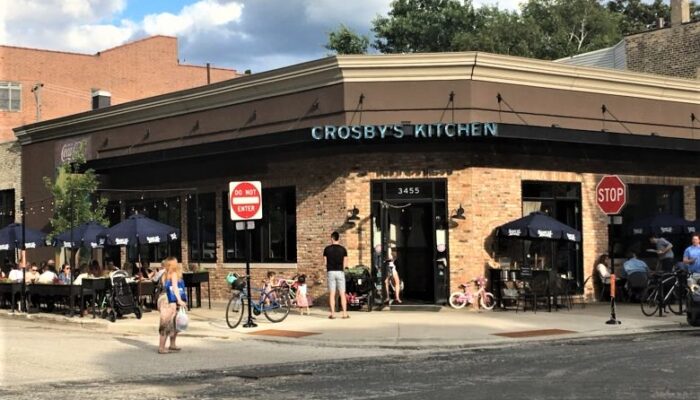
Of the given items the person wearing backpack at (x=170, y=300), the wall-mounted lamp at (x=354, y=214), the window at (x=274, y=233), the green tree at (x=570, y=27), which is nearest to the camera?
the person wearing backpack at (x=170, y=300)

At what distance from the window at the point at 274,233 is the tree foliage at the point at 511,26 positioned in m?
29.0

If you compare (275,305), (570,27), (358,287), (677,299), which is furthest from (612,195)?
(570,27)

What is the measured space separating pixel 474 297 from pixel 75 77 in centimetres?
3377

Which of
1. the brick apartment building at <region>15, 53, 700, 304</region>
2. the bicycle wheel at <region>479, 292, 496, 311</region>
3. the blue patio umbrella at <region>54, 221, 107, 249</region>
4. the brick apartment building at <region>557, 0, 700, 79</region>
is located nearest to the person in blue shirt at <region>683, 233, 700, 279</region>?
the brick apartment building at <region>15, 53, 700, 304</region>

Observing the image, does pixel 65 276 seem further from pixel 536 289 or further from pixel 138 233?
pixel 536 289

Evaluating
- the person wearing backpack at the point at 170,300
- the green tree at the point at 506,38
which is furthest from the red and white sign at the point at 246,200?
the green tree at the point at 506,38

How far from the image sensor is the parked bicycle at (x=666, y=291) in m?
16.5

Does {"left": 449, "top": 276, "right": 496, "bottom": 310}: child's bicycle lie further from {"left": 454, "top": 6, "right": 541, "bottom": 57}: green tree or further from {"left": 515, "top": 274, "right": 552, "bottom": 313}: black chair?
{"left": 454, "top": 6, "right": 541, "bottom": 57}: green tree

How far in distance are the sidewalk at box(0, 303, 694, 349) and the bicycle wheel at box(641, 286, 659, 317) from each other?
250 millimetres

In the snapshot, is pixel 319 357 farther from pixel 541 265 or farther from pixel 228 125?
pixel 228 125

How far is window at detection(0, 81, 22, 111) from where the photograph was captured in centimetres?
4203

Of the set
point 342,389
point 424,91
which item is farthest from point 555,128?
point 342,389

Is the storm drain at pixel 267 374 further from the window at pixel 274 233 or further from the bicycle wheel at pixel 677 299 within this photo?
the bicycle wheel at pixel 677 299

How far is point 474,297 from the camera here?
1800 centimetres
